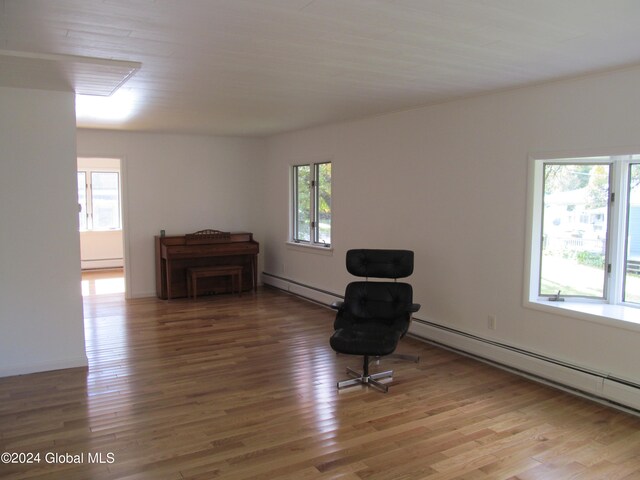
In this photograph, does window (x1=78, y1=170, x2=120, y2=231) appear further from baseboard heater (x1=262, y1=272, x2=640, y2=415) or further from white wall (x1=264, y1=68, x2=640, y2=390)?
baseboard heater (x1=262, y1=272, x2=640, y2=415)

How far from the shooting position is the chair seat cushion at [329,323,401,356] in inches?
150

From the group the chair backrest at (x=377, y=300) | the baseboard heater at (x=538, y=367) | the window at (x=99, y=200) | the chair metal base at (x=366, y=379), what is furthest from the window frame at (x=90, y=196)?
the chair metal base at (x=366, y=379)

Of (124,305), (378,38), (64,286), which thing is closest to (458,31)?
(378,38)

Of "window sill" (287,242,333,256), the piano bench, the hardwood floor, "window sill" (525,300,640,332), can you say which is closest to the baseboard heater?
the hardwood floor

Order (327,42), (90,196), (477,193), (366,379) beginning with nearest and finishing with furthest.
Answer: (327,42), (366,379), (477,193), (90,196)

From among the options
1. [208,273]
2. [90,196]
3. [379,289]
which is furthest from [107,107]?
[90,196]

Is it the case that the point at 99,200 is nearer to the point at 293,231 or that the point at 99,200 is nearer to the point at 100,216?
the point at 100,216

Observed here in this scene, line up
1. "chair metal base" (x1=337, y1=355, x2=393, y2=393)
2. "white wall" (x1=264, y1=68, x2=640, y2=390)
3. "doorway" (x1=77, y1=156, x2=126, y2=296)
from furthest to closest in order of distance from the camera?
"doorway" (x1=77, y1=156, x2=126, y2=296) → "chair metal base" (x1=337, y1=355, x2=393, y2=393) → "white wall" (x1=264, y1=68, x2=640, y2=390)

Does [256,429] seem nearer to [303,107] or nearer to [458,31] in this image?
[458,31]

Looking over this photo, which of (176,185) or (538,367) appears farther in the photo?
(176,185)

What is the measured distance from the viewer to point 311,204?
7.32 m

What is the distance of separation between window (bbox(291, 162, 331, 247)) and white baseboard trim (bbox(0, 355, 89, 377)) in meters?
3.52

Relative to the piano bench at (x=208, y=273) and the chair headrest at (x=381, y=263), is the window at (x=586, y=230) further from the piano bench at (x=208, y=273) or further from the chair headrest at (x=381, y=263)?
the piano bench at (x=208, y=273)

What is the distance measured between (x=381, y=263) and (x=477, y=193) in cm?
108
